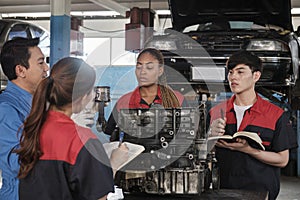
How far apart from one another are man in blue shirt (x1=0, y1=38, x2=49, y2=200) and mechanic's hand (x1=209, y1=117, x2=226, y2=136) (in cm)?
83

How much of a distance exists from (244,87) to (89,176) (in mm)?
1226

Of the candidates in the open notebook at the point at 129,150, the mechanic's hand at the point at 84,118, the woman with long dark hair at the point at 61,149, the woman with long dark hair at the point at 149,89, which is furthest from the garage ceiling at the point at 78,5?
the woman with long dark hair at the point at 61,149

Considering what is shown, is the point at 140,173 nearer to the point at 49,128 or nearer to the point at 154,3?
the point at 49,128

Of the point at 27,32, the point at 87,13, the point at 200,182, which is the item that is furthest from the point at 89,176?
the point at 87,13

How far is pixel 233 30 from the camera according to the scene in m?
5.22

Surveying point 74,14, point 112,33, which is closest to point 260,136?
point 74,14

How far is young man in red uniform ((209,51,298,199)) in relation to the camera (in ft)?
8.31

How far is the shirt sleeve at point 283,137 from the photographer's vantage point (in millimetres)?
2533

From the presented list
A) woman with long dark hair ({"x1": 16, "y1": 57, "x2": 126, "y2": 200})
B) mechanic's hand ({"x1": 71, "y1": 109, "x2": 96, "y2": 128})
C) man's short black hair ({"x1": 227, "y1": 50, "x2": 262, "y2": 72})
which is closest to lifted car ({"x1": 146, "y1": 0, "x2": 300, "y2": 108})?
man's short black hair ({"x1": 227, "y1": 50, "x2": 262, "y2": 72})

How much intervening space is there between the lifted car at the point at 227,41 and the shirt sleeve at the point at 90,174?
316cm

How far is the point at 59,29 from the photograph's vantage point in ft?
19.6

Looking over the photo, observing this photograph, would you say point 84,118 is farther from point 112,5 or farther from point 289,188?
point 112,5

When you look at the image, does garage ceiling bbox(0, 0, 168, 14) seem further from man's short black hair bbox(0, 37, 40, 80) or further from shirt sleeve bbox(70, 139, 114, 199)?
shirt sleeve bbox(70, 139, 114, 199)

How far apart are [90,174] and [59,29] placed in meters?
4.53
